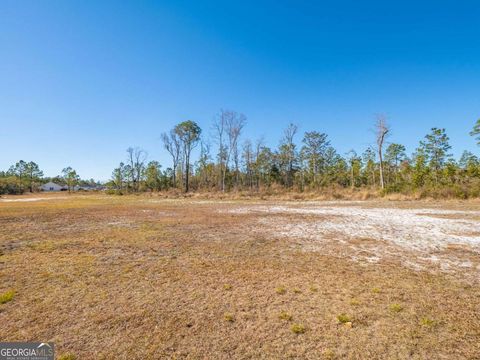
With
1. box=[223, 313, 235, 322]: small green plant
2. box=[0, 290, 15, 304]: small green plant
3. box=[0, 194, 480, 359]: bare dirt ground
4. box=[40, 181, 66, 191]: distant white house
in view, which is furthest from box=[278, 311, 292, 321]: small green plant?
box=[40, 181, 66, 191]: distant white house

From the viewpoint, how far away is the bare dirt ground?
2428 millimetres

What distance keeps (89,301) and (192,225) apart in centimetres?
630

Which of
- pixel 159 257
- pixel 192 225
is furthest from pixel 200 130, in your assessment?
pixel 159 257

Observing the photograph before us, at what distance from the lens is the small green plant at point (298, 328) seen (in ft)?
8.65

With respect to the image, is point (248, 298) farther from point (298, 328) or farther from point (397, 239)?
point (397, 239)

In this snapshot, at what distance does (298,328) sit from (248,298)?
3.14ft

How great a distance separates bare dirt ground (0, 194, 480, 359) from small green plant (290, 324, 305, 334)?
1.0 inches

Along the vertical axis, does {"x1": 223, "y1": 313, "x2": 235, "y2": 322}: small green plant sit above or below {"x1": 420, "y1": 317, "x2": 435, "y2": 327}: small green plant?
above

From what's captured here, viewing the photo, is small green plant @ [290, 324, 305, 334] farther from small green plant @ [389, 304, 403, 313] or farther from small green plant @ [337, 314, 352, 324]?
small green plant @ [389, 304, 403, 313]

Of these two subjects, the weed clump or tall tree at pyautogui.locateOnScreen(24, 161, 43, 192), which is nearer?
the weed clump

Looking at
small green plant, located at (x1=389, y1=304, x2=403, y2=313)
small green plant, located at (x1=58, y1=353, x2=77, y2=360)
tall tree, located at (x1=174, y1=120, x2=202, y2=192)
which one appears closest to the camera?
small green plant, located at (x1=58, y1=353, x2=77, y2=360)

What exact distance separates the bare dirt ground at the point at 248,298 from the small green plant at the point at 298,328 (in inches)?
1.0

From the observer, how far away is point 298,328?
106 inches

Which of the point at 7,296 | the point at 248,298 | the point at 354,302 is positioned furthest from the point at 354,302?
the point at 7,296
